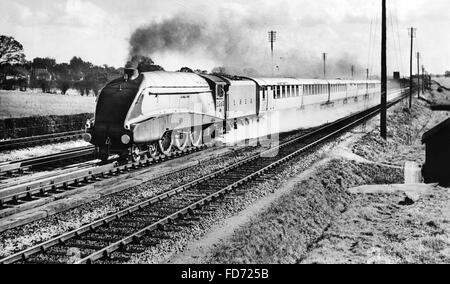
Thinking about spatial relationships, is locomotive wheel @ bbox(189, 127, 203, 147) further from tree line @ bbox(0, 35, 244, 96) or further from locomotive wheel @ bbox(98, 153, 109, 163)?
locomotive wheel @ bbox(98, 153, 109, 163)

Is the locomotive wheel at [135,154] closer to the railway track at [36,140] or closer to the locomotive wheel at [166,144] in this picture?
the locomotive wheel at [166,144]

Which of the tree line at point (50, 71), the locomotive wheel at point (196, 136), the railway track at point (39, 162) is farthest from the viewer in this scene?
the tree line at point (50, 71)

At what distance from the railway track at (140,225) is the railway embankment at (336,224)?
2.92 ft

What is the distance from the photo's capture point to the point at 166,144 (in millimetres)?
17094

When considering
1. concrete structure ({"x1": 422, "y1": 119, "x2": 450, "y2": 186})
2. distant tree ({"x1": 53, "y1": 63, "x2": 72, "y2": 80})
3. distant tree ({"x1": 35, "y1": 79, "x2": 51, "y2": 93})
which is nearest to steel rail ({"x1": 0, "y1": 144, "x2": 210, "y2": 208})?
concrete structure ({"x1": 422, "y1": 119, "x2": 450, "y2": 186})

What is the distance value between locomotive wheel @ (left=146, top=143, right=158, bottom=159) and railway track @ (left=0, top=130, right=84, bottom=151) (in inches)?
256

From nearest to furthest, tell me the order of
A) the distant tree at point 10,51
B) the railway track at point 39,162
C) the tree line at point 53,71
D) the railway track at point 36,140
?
the railway track at point 39,162, the railway track at point 36,140, the tree line at point 53,71, the distant tree at point 10,51

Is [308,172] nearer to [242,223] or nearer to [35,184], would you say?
[242,223]

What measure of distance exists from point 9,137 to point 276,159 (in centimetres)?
1390

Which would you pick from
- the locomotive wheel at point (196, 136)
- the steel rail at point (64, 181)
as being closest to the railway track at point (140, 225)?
the steel rail at point (64, 181)

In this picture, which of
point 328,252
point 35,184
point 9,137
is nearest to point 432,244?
point 328,252

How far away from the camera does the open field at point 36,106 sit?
1233 inches

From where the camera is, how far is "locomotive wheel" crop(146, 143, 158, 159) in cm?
1608

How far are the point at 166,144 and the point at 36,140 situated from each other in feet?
23.4
